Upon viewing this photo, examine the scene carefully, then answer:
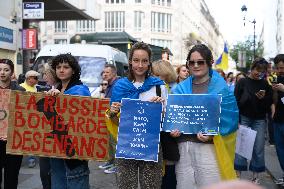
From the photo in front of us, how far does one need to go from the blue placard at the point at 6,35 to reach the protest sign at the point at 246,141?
1603cm

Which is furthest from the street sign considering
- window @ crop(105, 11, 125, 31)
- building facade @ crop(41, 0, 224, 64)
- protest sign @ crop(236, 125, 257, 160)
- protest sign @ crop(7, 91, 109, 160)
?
window @ crop(105, 11, 125, 31)

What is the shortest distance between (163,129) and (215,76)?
26.2 inches

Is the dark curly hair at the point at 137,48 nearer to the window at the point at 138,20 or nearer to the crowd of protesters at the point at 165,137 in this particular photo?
the crowd of protesters at the point at 165,137

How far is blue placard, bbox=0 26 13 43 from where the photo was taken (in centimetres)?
2038

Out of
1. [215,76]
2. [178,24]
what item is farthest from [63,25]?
[215,76]

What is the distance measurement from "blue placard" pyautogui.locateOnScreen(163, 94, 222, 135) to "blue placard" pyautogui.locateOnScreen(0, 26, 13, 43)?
1764 cm

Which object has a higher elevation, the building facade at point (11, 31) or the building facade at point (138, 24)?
the building facade at point (138, 24)

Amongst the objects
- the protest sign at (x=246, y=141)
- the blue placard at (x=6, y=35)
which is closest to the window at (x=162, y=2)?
the blue placard at (x=6, y=35)

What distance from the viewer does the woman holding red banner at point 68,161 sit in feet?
13.8

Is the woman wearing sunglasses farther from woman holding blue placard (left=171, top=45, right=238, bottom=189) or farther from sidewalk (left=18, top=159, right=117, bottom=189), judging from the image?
woman holding blue placard (left=171, top=45, right=238, bottom=189)

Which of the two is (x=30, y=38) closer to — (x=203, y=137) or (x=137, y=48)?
(x=137, y=48)

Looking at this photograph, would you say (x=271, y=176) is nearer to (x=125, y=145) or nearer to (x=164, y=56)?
(x=164, y=56)

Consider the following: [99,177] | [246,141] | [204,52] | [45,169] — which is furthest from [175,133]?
[99,177]

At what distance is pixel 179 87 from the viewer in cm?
417
